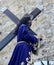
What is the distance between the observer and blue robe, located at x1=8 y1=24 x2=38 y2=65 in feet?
11.1

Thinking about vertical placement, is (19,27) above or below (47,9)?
above

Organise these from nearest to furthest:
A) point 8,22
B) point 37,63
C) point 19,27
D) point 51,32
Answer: point 19,27
point 37,63
point 51,32
point 8,22

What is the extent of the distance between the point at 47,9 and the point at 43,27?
0.34 metres

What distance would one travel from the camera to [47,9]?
5059mm

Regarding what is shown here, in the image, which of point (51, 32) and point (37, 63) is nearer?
point (37, 63)

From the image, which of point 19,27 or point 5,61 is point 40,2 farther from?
point 19,27

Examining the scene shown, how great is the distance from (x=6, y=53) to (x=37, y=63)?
0.75m

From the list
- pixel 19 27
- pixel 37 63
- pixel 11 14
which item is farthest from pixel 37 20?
pixel 19 27

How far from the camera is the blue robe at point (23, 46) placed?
338 cm

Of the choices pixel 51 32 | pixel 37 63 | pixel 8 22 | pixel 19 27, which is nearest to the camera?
pixel 19 27

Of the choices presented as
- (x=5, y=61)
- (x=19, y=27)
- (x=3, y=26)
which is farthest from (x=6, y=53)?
(x=19, y=27)

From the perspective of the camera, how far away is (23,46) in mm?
3396

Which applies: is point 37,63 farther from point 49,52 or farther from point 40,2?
point 40,2

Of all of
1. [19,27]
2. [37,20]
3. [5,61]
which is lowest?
[5,61]
